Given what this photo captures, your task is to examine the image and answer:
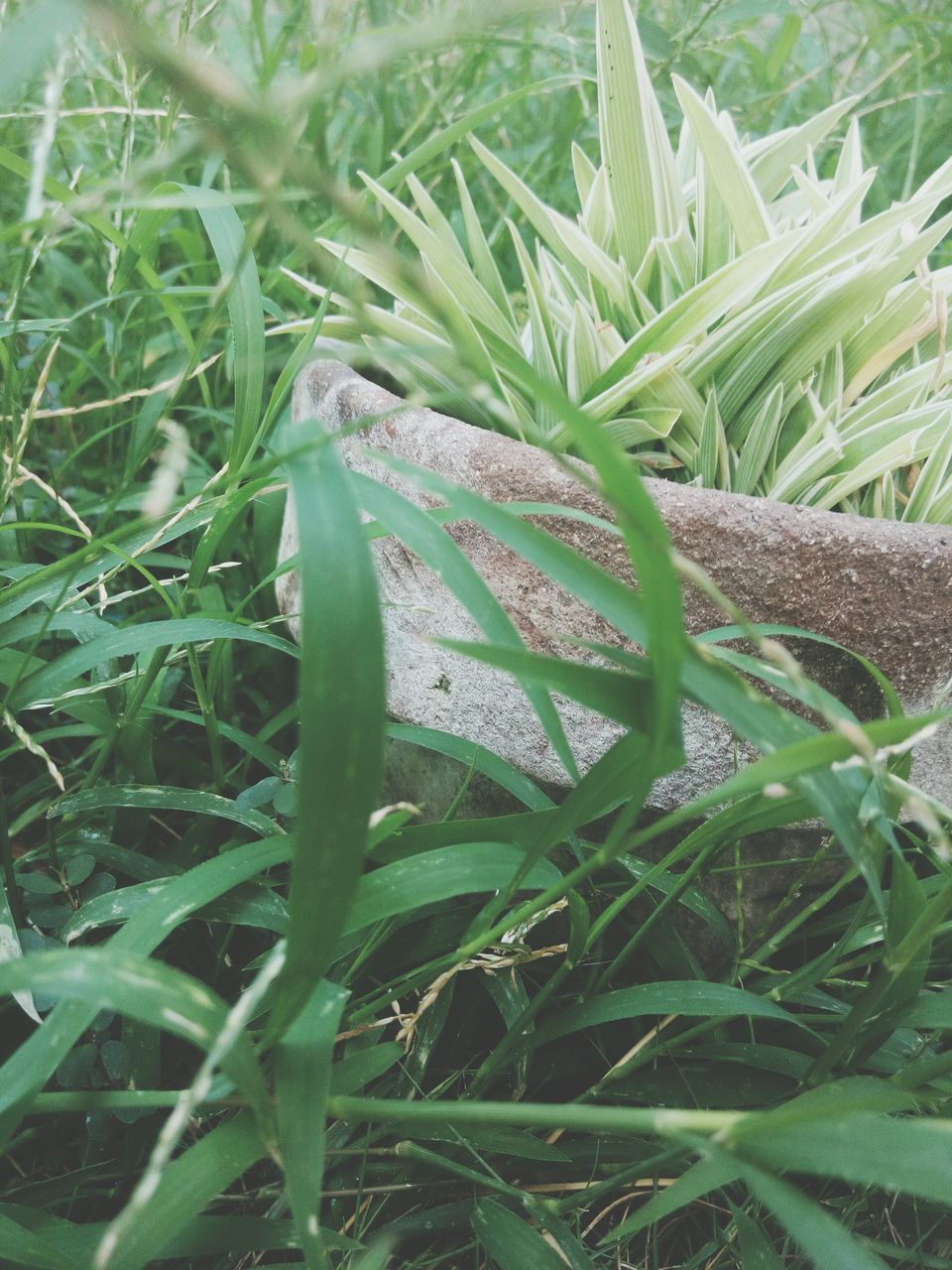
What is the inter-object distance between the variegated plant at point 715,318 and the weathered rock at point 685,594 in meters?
0.10

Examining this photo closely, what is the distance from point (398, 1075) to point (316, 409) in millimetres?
482

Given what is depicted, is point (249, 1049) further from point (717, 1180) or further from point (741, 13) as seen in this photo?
point (741, 13)

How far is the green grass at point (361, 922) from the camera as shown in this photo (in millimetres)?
312

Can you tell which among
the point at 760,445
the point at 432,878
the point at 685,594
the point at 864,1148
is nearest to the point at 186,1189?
the point at 432,878

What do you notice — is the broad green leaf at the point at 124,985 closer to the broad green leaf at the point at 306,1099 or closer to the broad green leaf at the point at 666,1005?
→ the broad green leaf at the point at 306,1099

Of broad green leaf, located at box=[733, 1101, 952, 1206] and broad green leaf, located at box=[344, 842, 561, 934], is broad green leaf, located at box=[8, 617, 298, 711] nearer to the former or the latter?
broad green leaf, located at box=[344, 842, 561, 934]

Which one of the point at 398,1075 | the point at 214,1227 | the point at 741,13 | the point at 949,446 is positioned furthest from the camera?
the point at 741,13

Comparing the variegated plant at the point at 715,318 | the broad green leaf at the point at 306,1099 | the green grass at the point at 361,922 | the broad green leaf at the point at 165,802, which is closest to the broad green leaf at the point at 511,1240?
the green grass at the point at 361,922

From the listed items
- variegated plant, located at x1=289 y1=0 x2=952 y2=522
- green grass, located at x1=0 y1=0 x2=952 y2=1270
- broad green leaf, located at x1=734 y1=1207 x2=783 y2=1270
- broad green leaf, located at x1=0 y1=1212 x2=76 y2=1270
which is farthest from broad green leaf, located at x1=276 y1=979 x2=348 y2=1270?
variegated plant, located at x1=289 y1=0 x2=952 y2=522

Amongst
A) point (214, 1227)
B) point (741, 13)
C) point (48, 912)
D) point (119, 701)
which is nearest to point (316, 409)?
point (119, 701)

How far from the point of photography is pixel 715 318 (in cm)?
70

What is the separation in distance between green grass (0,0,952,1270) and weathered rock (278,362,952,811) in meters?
0.04

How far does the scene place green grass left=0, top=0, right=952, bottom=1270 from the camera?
312 mm

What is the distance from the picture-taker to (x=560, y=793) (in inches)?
25.6
